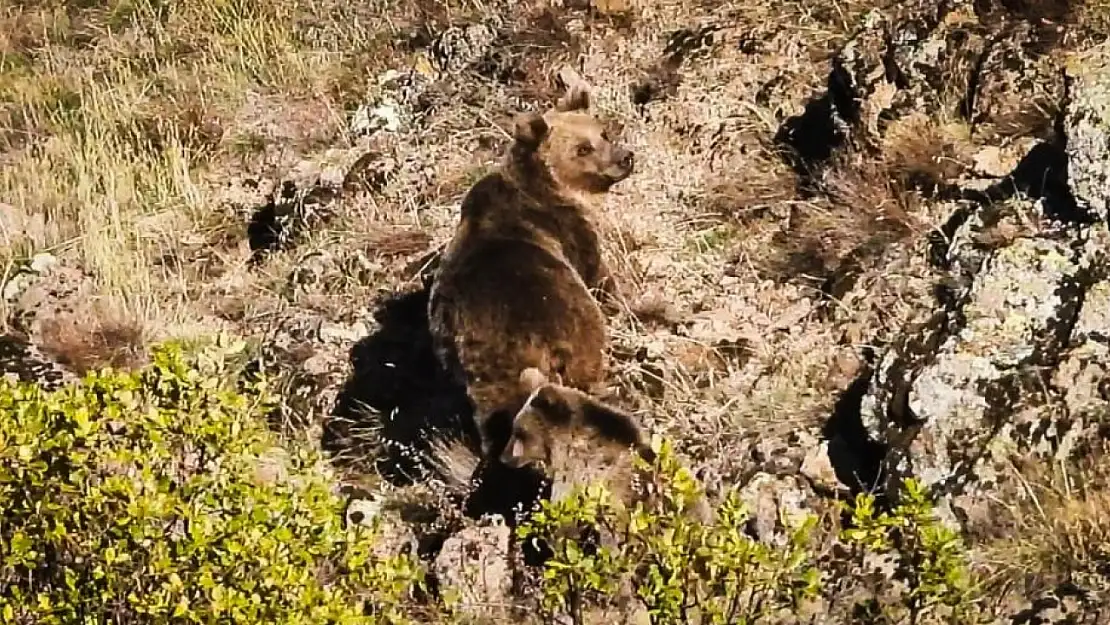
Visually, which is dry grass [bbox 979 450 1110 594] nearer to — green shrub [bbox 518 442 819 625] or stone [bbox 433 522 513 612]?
green shrub [bbox 518 442 819 625]

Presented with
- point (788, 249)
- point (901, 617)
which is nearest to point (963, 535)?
point (901, 617)

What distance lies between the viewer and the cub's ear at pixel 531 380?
5891 millimetres

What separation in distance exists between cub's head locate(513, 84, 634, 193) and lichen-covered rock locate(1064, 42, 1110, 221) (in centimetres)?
245

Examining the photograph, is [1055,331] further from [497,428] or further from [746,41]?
[746,41]

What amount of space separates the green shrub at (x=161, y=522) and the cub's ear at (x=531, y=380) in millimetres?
1292

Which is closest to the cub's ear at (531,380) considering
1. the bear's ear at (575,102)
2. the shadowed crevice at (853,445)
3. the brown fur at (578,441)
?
the brown fur at (578,441)

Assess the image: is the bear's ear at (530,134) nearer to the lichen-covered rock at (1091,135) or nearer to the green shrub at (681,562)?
the lichen-covered rock at (1091,135)

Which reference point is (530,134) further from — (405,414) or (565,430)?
(565,430)

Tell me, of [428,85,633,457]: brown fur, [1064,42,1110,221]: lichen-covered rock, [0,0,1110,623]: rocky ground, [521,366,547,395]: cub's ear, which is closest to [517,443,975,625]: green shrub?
[0,0,1110,623]: rocky ground

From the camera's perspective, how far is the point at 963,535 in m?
5.25

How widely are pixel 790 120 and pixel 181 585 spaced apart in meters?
5.25

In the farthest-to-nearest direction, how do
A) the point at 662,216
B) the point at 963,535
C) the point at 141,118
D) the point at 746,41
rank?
1. the point at 141,118
2. the point at 746,41
3. the point at 662,216
4. the point at 963,535

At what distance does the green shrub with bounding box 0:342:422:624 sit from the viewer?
422 cm

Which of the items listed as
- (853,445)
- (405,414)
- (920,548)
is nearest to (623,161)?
(405,414)
